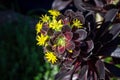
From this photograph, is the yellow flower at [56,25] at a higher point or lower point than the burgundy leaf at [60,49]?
higher

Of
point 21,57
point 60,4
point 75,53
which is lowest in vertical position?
point 75,53

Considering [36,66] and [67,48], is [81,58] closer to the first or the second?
[67,48]

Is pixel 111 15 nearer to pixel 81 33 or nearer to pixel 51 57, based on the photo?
pixel 81 33

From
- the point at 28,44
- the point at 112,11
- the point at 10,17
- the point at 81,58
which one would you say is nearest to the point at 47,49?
the point at 81,58

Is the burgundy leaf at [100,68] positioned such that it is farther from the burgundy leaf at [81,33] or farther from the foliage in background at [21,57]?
the foliage in background at [21,57]

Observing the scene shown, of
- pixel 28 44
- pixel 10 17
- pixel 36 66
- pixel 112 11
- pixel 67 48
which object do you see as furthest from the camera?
pixel 10 17

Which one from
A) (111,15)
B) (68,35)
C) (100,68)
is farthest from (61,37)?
(111,15)

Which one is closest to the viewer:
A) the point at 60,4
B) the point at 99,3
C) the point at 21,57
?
the point at 99,3

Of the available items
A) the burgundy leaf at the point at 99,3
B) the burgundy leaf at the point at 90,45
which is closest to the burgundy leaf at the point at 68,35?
the burgundy leaf at the point at 90,45
